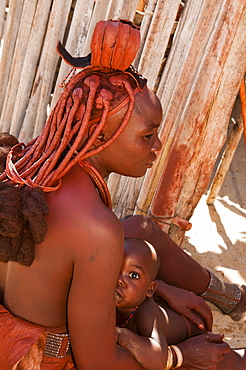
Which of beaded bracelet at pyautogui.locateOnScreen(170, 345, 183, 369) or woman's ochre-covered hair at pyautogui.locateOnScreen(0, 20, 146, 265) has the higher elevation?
woman's ochre-covered hair at pyautogui.locateOnScreen(0, 20, 146, 265)

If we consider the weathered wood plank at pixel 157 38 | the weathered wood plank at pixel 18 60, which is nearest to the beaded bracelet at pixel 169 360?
the weathered wood plank at pixel 157 38

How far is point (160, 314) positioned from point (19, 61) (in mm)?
2895

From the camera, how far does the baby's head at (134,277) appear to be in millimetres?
2531

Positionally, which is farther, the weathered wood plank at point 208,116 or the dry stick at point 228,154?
the dry stick at point 228,154

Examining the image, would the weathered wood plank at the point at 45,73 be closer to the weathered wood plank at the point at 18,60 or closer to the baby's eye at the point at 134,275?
the weathered wood plank at the point at 18,60

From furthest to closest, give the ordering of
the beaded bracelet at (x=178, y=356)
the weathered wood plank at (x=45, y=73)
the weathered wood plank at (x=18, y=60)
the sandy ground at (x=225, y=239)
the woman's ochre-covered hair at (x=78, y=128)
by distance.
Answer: the weathered wood plank at (x=18, y=60) → the weathered wood plank at (x=45, y=73) → the sandy ground at (x=225, y=239) → the beaded bracelet at (x=178, y=356) → the woman's ochre-covered hair at (x=78, y=128)

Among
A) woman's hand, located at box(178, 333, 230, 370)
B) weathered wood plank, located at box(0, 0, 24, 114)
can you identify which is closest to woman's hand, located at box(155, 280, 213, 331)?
woman's hand, located at box(178, 333, 230, 370)

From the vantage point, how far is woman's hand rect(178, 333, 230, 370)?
251cm

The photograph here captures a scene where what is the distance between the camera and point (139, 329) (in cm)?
256

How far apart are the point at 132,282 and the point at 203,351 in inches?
19.6

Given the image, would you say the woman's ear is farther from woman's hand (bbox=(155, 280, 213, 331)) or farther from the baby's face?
woman's hand (bbox=(155, 280, 213, 331))

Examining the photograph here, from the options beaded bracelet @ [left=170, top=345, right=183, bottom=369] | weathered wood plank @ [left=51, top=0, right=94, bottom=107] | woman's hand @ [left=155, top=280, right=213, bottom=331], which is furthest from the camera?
weathered wood plank @ [left=51, top=0, right=94, bottom=107]

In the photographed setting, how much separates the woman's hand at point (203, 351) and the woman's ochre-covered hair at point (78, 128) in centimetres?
91

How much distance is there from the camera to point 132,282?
2.54 metres
